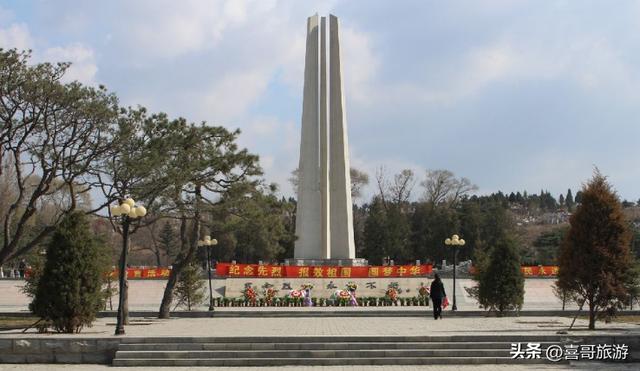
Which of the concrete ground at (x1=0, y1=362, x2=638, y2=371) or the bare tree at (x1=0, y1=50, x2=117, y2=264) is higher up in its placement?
the bare tree at (x1=0, y1=50, x2=117, y2=264)

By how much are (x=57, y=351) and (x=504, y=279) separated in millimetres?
13169

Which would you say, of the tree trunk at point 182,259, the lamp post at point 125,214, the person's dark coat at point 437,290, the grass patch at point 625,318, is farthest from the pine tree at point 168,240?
the lamp post at point 125,214

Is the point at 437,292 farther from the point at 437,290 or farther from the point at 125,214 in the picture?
the point at 125,214

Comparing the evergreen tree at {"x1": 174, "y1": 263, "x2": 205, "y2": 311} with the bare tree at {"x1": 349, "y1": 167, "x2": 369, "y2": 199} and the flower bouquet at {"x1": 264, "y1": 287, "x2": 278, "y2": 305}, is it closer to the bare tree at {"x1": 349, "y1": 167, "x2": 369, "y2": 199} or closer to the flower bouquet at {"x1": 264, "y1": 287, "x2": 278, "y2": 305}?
the flower bouquet at {"x1": 264, "y1": 287, "x2": 278, "y2": 305}

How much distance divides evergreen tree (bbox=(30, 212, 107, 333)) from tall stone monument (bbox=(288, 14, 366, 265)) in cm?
2277

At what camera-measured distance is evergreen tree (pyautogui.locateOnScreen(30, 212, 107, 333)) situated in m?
14.9

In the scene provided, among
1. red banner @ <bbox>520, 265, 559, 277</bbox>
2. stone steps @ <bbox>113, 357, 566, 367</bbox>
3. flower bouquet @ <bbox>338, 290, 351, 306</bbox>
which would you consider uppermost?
red banner @ <bbox>520, 265, 559, 277</bbox>

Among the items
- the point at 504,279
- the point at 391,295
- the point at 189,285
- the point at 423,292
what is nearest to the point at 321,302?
the point at 391,295

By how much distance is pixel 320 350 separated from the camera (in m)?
12.8

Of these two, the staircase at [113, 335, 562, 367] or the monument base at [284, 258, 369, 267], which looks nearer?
the staircase at [113, 335, 562, 367]

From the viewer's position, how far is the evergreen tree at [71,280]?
49.0 feet

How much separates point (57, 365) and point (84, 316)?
231 centimetres

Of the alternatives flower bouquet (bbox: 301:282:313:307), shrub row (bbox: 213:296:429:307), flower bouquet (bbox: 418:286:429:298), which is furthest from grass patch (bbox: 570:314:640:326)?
flower bouquet (bbox: 301:282:313:307)

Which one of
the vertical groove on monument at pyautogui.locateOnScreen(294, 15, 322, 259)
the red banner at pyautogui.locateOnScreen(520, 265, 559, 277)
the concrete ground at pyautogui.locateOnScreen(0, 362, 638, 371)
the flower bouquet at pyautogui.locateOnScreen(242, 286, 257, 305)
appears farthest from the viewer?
the red banner at pyautogui.locateOnScreen(520, 265, 559, 277)
